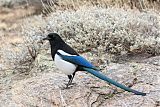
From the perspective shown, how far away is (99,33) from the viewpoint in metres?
6.02

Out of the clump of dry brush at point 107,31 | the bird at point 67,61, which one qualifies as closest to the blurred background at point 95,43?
the clump of dry brush at point 107,31

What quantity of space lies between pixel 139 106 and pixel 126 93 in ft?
0.97

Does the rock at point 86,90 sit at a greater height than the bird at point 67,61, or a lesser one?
lesser

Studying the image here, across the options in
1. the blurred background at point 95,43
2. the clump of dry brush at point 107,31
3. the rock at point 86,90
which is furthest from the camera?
the clump of dry brush at point 107,31

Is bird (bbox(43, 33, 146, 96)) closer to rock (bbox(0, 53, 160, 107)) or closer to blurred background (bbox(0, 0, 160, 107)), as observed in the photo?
rock (bbox(0, 53, 160, 107))

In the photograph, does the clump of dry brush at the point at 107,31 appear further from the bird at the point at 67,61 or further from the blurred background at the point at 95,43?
the bird at the point at 67,61

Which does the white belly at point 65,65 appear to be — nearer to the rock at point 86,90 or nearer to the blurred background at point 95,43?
the rock at point 86,90

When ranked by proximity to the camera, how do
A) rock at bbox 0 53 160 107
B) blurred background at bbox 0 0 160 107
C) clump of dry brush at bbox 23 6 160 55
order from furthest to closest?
1. clump of dry brush at bbox 23 6 160 55
2. blurred background at bbox 0 0 160 107
3. rock at bbox 0 53 160 107

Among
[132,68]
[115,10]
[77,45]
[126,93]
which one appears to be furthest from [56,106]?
[115,10]

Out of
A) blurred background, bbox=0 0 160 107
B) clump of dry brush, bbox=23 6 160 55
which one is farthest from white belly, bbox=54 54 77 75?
clump of dry brush, bbox=23 6 160 55

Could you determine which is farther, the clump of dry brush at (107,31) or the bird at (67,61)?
the clump of dry brush at (107,31)

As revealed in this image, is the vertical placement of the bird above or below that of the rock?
above

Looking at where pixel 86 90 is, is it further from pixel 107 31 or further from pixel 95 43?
pixel 107 31

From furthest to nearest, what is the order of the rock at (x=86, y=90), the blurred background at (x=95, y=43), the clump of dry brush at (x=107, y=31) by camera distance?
the clump of dry brush at (x=107, y=31) < the blurred background at (x=95, y=43) < the rock at (x=86, y=90)
